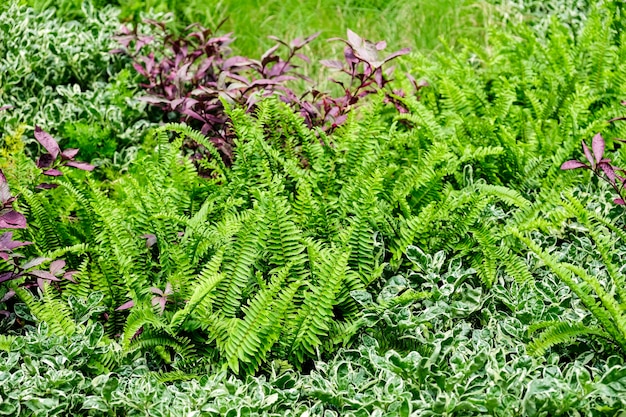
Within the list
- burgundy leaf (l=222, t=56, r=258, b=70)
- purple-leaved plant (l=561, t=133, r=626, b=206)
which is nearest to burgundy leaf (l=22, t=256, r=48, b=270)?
burgundy leaf (l=222, t=56, r=258, b=70)

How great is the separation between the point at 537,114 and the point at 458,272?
1298mm

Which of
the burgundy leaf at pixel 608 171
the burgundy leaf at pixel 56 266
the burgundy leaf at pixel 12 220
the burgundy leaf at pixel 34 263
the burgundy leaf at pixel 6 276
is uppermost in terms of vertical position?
the burgundy leaf at pixel 608 171

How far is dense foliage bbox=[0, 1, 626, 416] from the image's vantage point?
2057 millimetres

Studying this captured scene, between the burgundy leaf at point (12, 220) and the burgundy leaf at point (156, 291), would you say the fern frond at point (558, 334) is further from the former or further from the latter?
the burgundy leaf at point (12, 220)

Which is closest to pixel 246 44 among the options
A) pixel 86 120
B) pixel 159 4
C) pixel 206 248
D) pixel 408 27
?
pixel 159 4

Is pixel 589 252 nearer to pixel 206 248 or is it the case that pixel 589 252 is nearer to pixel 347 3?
pixel 206 248

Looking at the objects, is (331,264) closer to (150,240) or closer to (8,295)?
(150,240)

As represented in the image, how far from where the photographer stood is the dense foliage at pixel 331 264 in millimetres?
2057

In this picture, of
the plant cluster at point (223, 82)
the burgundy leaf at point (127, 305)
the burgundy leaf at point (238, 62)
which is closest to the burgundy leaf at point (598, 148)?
the plant cluster at point (223, 82)

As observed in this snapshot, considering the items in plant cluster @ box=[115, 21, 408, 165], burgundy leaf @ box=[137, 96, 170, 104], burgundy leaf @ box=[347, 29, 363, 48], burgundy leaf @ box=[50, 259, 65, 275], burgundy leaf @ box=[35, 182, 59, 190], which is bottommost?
burgundy leaf @ box=[50, 259, 65, 275]

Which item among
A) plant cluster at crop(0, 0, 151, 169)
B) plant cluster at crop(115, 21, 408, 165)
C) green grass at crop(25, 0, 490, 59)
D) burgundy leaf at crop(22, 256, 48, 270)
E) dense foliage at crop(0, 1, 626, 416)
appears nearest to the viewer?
dense foliage at crop(0, 1, 626, 416)

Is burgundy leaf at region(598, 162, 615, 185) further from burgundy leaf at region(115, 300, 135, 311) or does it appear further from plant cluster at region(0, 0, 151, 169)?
plant cluster at region(0, 0, 151, 169)

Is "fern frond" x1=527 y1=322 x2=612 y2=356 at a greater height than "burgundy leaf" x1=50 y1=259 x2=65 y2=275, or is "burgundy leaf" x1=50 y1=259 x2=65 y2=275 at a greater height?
"fern frond" x1=527 y1=322 x2=612 y2=356

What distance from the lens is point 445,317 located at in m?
2.34
